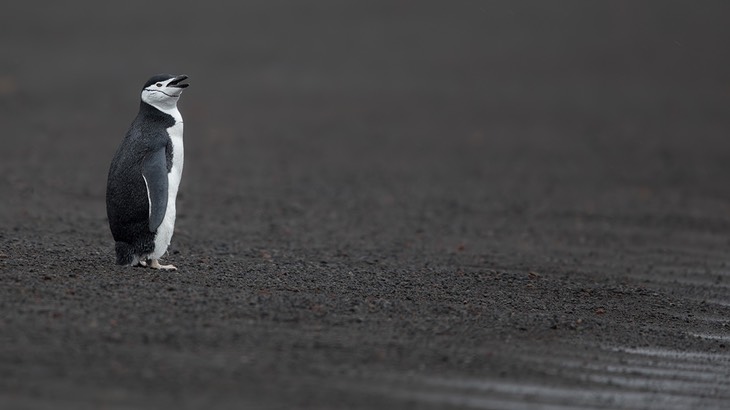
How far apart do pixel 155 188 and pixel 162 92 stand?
2.50 ft

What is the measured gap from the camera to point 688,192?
50.1ft

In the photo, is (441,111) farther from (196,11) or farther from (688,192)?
(196,11)

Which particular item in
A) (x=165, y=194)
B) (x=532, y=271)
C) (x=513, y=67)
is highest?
(x=513, y=67)

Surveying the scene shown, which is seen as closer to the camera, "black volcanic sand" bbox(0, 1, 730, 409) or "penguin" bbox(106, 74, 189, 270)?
"black volcanic sand" bbox(0, 1, 730, 409)

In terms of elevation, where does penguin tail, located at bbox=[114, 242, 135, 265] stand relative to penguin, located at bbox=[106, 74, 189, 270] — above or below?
below

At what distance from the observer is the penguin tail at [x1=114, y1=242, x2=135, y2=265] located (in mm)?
8320

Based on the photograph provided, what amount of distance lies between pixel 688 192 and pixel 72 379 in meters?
11.2

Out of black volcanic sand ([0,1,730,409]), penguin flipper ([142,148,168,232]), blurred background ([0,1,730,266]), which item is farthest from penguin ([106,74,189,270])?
blurred background ([0,1,730,266])

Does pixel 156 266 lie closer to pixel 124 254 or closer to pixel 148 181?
pixel 124 254

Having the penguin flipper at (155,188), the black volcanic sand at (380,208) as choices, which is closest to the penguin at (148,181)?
the penguin flipper at (155,188)

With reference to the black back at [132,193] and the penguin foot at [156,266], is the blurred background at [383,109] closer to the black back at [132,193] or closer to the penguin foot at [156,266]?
the penguin foot at [156,266]

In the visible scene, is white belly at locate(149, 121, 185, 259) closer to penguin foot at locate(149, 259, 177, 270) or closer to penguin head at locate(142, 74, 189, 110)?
penguin foot at locate(149, 259, 177, 270)

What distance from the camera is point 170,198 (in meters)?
8.35

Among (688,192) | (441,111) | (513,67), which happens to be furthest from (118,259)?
(513,67)
